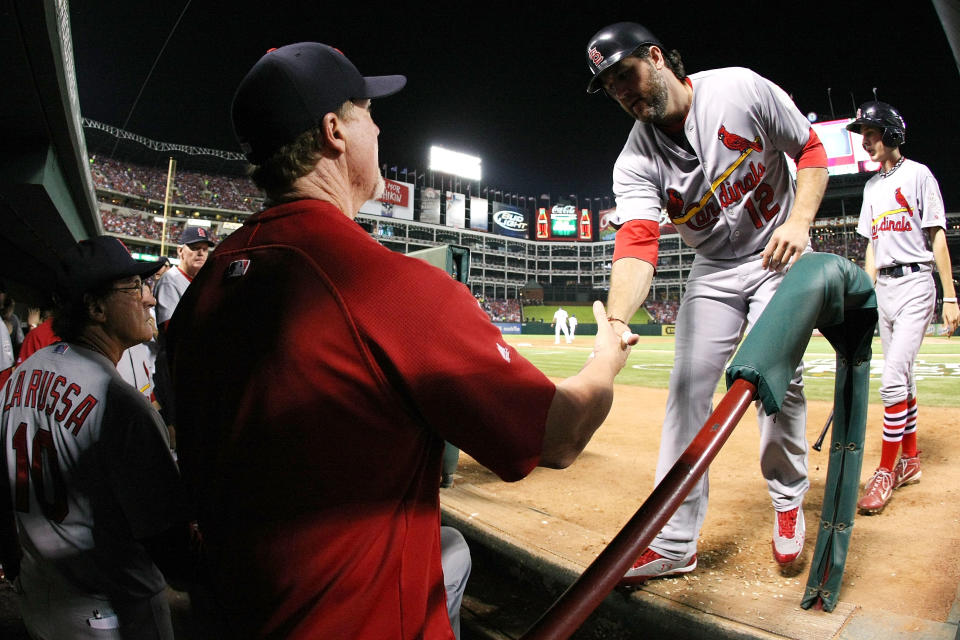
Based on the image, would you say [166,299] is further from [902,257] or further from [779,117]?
[902,257]

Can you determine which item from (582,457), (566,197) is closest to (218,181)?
(566,197)

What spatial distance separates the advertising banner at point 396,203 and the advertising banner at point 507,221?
500 inches

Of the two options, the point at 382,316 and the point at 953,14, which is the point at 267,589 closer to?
the point at 382,316

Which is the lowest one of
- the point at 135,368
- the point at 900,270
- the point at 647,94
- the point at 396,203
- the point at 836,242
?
the point at 135,368

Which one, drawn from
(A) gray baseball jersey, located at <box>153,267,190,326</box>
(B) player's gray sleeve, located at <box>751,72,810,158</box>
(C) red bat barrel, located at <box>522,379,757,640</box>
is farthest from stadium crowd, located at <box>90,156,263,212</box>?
(C) red bat barrel, located at <box>522,379,757,640</box>

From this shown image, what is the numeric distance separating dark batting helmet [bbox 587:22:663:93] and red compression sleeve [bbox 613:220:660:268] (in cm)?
71

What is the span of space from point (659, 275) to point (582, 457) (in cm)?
6187

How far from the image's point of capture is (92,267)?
2057mm

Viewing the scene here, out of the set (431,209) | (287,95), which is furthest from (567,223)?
(287,95)

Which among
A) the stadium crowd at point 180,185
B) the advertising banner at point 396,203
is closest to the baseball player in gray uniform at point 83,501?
the stadium crowd at point 180,185

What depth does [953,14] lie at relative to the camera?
4.34ft

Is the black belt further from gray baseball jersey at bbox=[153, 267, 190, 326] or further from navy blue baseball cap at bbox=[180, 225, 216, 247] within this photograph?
navy blue baseball cap at bbox=[180, 225, 216, 247]

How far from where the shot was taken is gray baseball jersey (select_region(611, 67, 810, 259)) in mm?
2348

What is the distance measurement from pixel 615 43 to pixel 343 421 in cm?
212
